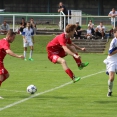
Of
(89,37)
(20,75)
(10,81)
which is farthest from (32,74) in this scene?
(89,37)

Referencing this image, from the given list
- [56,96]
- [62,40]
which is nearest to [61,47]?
[62,40]

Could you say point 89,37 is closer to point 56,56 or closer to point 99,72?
point 99,72

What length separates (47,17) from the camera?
39375 mm

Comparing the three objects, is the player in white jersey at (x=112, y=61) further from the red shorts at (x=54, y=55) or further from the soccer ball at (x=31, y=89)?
the soccer ball at (x=31, y=89)

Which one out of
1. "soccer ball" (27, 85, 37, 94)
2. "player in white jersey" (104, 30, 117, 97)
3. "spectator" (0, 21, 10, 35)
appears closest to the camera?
"player in white jersey" (104, 30, 117, 97)

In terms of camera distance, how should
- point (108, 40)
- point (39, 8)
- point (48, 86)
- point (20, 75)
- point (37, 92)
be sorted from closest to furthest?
point (37, 92) → point (48, 86) → point (20, 75) → point (108, 40) → point (39, 8)

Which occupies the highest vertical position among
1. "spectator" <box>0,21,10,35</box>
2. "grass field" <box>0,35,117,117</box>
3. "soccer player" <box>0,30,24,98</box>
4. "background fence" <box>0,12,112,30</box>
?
"soccer player" <box>0,30,24,98</box>

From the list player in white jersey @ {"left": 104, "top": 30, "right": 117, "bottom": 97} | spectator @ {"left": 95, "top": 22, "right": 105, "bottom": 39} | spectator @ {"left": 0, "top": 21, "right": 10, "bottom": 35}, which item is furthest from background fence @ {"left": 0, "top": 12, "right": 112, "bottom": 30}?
player in white jersey @ {"left": 104, "top": 30, "right": 117, "bottom": 97}

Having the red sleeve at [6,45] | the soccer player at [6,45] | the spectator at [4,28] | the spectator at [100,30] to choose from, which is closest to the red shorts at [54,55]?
the soccer player at [6,45]

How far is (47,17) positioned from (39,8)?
18584 millimetres

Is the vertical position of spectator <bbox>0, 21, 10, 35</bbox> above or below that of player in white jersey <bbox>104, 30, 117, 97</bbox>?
below

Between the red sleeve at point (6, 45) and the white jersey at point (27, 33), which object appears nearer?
the red sleeve at point (6, 45)

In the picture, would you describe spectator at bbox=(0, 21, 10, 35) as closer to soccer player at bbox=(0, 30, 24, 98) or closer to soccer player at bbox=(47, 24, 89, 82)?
soccer player at bbox=(47, 24, 89, 82)

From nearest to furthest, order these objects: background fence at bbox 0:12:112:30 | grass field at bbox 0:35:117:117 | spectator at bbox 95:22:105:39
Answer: grass field at bbox 0:35:117:117, spectator at bbox 95:22:105:39, background fence at bbox 0:12:112:30
